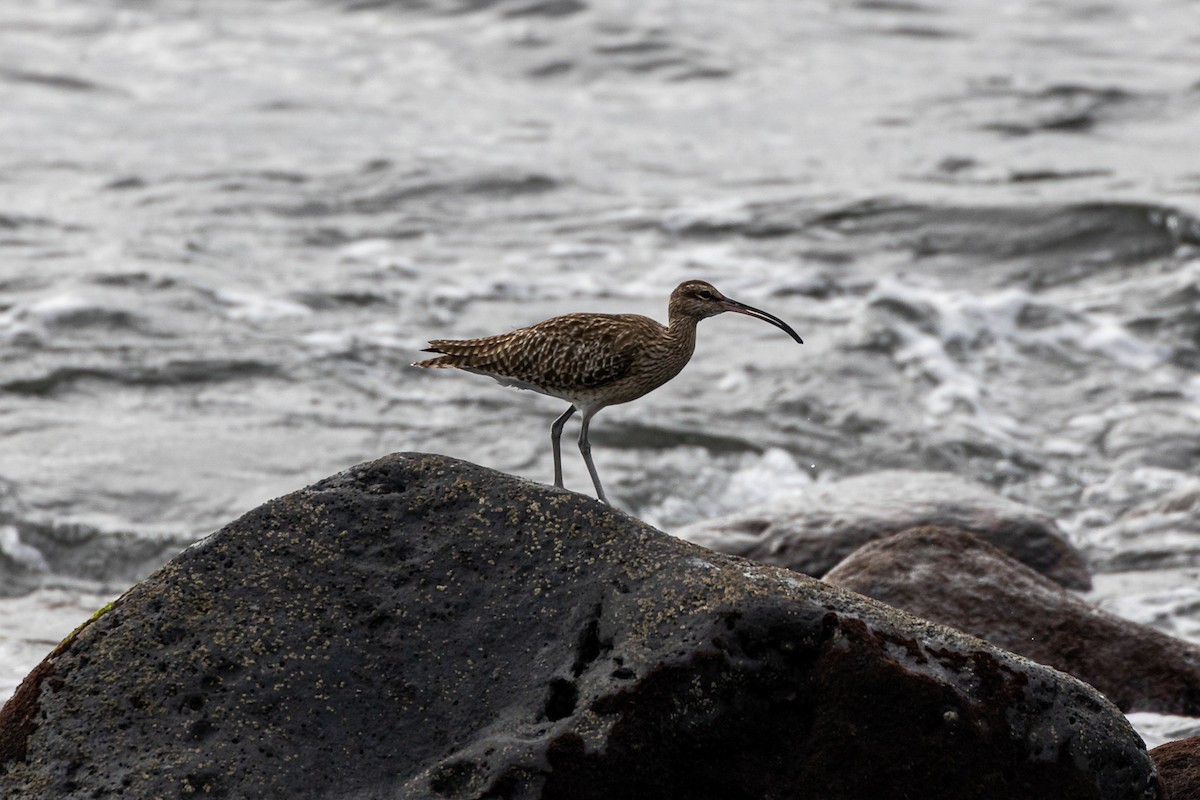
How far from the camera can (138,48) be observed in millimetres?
23125

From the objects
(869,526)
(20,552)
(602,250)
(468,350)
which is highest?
(468,350)

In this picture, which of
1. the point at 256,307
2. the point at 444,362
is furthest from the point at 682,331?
the point at 256,307

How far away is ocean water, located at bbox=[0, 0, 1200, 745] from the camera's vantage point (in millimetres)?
12031

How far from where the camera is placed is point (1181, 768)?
18.3ft

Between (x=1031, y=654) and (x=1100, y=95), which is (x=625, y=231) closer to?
→ (x=1100, y=95)

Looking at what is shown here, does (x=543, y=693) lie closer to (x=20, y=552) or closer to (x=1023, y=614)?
(x=1023, y=614)

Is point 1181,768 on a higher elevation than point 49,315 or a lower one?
higher

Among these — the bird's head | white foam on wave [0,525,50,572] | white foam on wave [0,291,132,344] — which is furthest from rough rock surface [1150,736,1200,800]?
white foam on wave [0,291,132,344]

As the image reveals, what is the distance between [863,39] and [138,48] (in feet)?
35.2

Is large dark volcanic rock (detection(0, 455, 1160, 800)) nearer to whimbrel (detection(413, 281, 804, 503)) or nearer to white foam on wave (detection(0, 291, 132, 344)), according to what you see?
whimbrel (detection(413, 281, 804, 503))

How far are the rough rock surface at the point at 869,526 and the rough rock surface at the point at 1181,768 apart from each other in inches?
133

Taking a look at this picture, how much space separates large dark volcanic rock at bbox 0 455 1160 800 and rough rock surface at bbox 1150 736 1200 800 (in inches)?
28.5

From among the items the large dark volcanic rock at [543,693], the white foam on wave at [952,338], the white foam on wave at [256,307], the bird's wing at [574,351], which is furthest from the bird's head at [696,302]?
the white foam on wave at [256,307]

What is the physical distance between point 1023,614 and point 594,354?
264 cm
